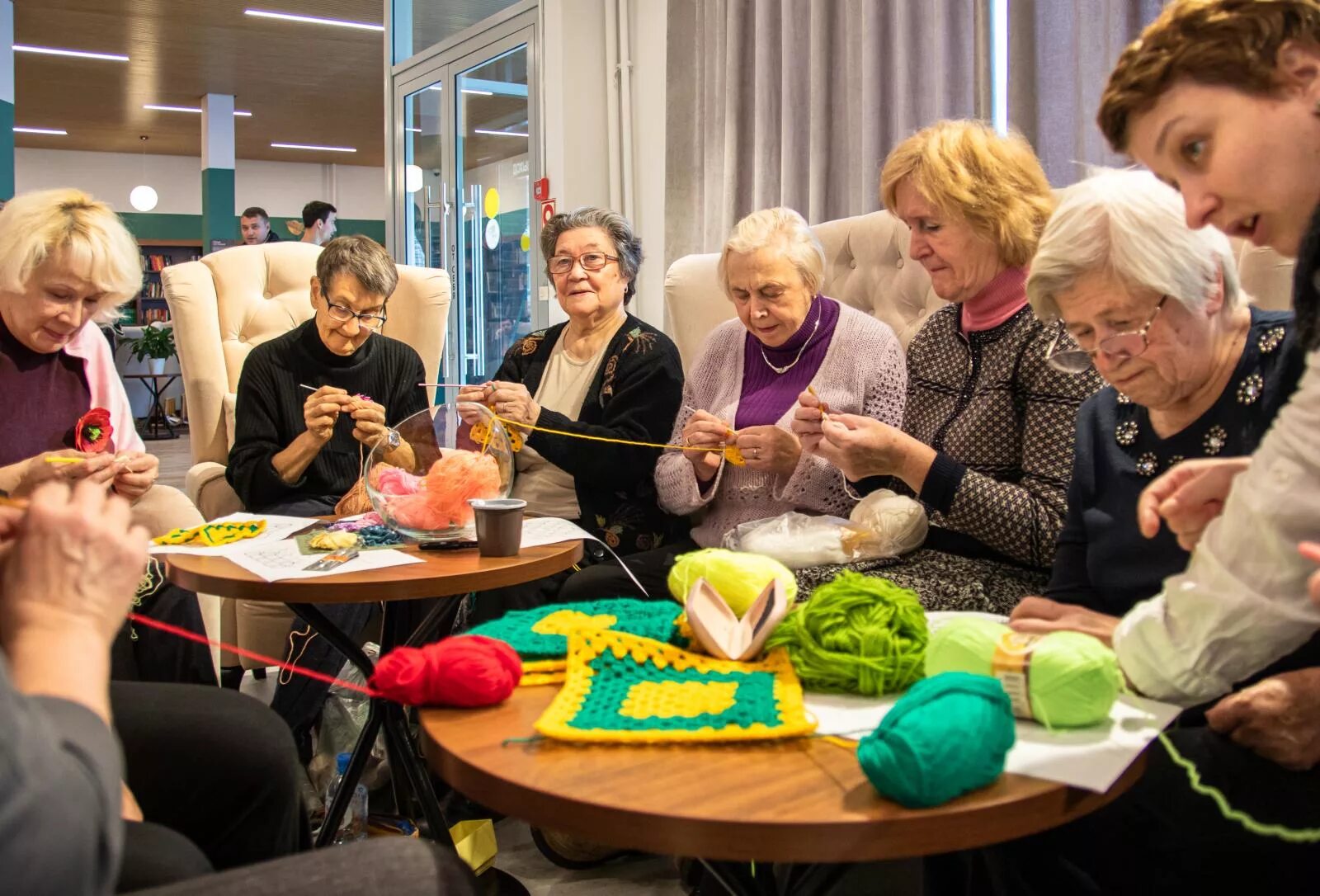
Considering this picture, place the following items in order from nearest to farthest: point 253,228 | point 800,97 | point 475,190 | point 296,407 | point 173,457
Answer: point 296,407, point 800,97, point 475,190, point 253,228, point 173,457

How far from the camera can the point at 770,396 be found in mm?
2484

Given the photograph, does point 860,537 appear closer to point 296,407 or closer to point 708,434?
point 708,434

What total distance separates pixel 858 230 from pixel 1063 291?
1349mm

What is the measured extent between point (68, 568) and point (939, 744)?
2.21ft

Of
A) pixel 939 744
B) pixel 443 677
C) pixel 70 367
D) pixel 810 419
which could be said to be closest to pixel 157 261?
pixel 70 367

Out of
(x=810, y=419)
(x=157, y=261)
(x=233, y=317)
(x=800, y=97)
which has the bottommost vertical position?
(x=810, y=419)

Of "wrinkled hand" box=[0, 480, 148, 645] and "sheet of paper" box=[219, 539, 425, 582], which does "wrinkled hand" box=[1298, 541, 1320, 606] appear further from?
"sheet of paper" box=[219, 539, 425, 582]

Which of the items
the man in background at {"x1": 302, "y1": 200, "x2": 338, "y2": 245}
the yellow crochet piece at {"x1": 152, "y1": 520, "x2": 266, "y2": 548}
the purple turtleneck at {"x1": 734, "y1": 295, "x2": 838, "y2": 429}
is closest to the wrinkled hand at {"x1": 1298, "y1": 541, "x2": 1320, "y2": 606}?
the purple turtleneck at {"x1": 734, "y1": 295, "x2": 838, "y2": 429}

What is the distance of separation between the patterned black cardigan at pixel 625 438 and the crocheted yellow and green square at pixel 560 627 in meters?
1.19

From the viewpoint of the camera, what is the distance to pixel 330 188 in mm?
17266

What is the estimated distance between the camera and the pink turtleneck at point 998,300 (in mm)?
2002

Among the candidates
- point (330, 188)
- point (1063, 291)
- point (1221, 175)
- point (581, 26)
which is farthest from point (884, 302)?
point (330, 188)

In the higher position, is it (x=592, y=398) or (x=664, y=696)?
(x=592, y=398)

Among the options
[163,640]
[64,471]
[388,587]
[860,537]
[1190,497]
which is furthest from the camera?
[163,640]
